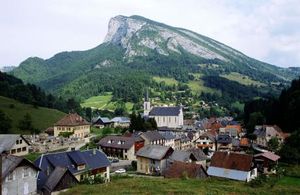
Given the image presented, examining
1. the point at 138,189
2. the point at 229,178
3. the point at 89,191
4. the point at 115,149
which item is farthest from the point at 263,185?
the point at 115,149

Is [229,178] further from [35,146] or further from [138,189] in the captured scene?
[35,146]

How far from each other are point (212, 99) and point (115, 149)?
13364 centimetres

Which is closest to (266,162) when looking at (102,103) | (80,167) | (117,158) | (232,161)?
(232,161)

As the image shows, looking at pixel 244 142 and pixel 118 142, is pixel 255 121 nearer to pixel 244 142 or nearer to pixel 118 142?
pixel 244 142

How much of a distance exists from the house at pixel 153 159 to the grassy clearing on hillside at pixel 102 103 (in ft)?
340

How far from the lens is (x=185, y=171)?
153 ft

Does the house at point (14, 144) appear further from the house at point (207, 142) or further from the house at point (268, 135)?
the house at point (268, 135)

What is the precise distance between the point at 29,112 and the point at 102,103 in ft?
→ 267

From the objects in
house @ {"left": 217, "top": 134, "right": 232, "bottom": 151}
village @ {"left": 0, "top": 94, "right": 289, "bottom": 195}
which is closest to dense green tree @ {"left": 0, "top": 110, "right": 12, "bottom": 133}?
village @ {"left": 0, "top": 94, "right": 289, "bottom": 195}

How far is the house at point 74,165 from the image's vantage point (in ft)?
131

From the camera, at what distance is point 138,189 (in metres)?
35.2

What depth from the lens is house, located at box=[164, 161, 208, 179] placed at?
46438 millimetres

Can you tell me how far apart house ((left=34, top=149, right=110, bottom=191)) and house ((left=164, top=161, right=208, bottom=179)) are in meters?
9.17

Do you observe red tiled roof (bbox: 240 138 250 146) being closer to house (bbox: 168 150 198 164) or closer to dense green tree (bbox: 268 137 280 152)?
dense green tree (bbox: 268 137 280 152)
